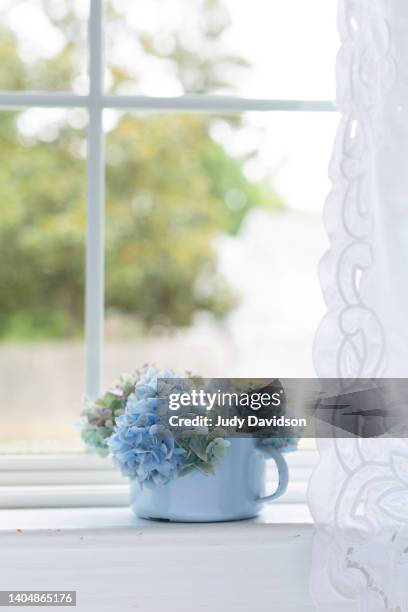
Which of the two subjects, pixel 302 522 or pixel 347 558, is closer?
pixel 347 558

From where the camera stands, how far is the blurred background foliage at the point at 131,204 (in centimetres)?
783

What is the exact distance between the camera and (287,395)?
0.94 m

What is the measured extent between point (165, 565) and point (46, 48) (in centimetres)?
751

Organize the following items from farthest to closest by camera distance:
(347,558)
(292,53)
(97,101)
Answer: (292,53) < (97,101) < (347,558)

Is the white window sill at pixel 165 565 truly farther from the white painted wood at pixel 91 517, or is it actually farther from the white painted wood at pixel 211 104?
the white painted wood at pixel 211 104

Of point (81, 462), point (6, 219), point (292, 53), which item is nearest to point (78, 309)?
point (6, 219)

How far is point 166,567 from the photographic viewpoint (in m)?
0.89

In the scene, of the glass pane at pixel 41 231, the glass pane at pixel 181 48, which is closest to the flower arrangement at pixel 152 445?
the glass pane at pixel 181 48

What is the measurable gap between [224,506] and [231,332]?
23.3 feet

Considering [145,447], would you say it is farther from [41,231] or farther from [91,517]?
[41,231]

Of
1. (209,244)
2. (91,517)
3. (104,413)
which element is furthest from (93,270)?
(209,244)

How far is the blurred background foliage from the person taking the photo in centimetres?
783

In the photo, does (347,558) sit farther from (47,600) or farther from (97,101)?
(97,101)

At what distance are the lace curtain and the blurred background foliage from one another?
7073mm
